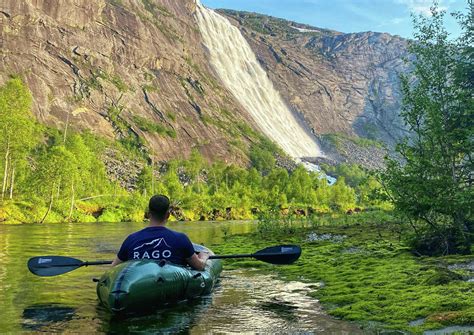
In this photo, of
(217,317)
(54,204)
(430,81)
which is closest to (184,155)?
(54,204)

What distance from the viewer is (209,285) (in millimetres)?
11883

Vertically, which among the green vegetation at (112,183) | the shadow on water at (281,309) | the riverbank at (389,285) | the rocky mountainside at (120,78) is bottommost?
the shadow on water at (281,309)

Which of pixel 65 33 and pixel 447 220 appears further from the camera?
pixel 65 33

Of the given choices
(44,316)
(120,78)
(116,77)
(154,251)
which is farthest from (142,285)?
(120,78)

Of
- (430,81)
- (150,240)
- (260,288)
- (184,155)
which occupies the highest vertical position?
(184,155)

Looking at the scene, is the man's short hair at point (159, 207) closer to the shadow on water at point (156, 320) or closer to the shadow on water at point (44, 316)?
the shadow on water at point (156, 320)

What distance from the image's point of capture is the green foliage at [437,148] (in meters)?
18.0

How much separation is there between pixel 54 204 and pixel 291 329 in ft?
174

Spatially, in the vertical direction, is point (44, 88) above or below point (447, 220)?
above

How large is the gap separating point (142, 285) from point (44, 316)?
219cm

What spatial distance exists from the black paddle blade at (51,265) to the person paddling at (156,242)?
2157mm

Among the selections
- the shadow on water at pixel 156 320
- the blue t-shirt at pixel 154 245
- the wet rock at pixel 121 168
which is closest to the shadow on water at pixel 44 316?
the shadow on water at pixel 156 320

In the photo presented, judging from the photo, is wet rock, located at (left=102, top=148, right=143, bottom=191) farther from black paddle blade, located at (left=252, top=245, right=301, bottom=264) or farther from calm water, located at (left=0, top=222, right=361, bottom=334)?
black paddle blade, located at (left=252, top=245, right=301, bottom=264)

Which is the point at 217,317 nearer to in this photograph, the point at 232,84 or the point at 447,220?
the point at 447,220
